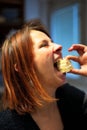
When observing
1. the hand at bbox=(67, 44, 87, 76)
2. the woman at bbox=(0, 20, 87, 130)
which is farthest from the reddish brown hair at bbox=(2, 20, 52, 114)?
the hand at bbox=(67, 44, 87, 76)

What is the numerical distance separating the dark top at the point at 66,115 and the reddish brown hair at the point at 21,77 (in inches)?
1.4

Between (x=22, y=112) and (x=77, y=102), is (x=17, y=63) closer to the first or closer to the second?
(x=22, y=112)

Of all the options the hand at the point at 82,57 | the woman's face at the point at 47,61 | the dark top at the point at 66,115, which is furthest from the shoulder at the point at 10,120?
the hand at the point at 82,57

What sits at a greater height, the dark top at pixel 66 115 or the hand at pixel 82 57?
the hand at pixel 82 57

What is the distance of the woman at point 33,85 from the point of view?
1.06 metres

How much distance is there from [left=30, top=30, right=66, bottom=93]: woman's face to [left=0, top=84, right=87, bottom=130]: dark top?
0.12m

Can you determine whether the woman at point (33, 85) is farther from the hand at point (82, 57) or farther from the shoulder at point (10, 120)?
the hand at point (82, 57)

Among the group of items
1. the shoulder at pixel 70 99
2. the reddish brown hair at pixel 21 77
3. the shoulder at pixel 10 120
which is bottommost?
the shoulder at pixel 10 120

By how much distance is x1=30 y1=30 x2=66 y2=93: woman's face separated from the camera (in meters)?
1.05

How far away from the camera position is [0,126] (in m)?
1.08

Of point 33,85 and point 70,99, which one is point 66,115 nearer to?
point 70,99

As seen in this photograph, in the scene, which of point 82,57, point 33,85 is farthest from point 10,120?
point 82,57

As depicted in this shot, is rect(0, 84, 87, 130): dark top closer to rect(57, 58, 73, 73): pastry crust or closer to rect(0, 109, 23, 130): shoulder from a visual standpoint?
rect(0, 109, 23, 130): shoulder

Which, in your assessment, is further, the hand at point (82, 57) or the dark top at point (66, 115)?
the hand at point (82, 57)
